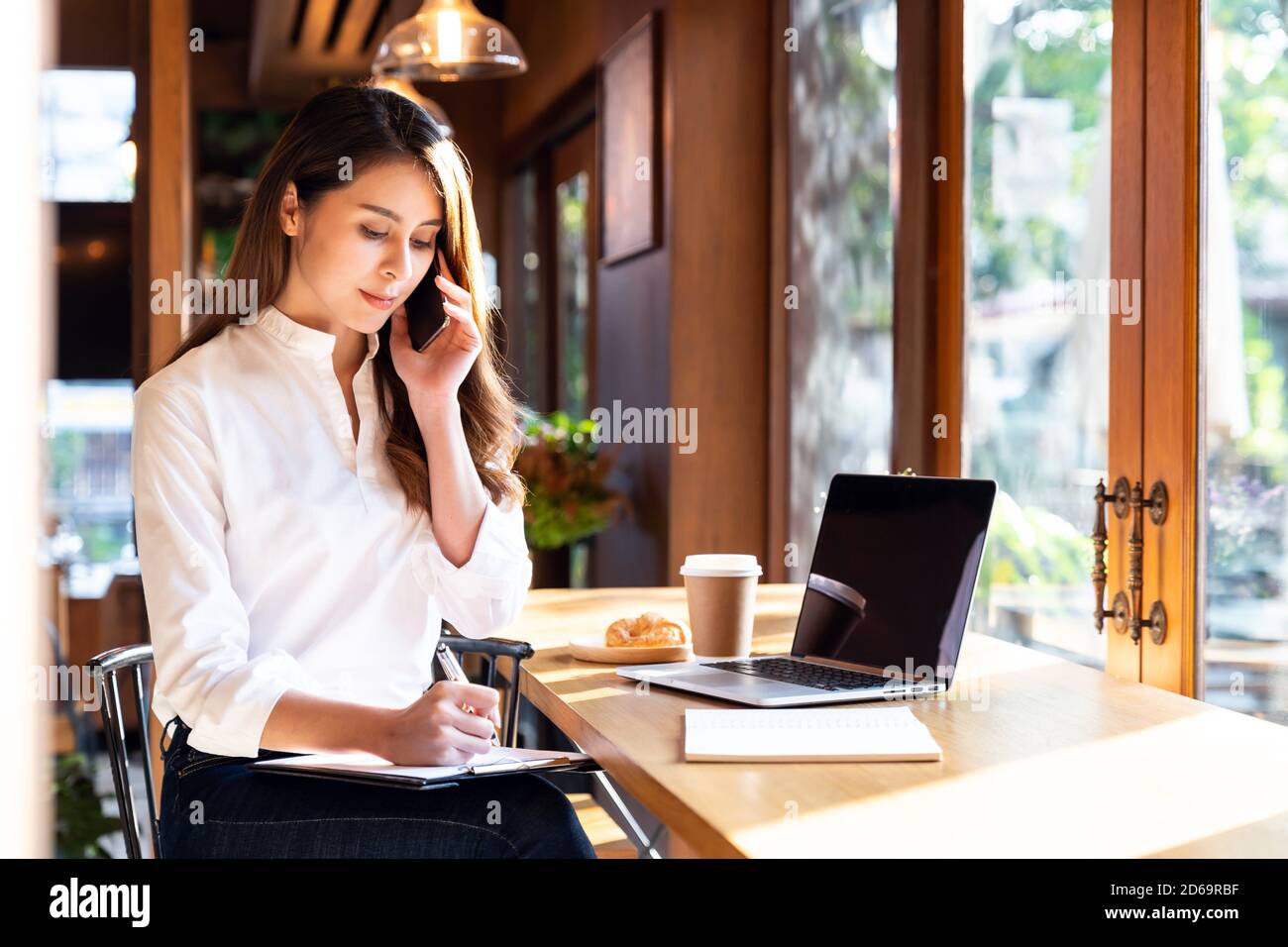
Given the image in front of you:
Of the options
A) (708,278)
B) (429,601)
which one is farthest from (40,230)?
(708,278)

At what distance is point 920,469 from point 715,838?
175cm

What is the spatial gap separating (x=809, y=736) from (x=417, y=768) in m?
0.38

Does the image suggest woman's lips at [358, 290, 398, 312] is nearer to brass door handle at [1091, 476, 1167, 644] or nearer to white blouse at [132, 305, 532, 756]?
white blouse at [132, 305, 532, 756]

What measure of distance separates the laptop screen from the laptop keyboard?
33 millimetres

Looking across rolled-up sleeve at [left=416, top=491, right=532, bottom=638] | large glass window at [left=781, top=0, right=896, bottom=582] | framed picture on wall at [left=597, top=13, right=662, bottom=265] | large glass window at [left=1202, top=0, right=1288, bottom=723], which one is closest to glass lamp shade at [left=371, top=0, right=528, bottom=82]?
framed picture on wall at [left=597, top=13, right=662, bottom=265]

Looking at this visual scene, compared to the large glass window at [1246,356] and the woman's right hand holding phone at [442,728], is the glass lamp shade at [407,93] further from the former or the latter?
the large glass window at [1246,356]

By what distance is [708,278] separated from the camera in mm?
3412

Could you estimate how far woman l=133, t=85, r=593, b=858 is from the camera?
1.29 meters

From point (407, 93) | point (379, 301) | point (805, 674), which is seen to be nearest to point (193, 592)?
point (379, 301)

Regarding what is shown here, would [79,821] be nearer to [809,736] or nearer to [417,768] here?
[417,768]

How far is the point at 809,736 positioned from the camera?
4.20ft

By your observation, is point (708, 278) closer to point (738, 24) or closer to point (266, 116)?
point (738, 24)

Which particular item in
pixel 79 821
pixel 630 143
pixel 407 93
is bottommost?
pixel 79 821
